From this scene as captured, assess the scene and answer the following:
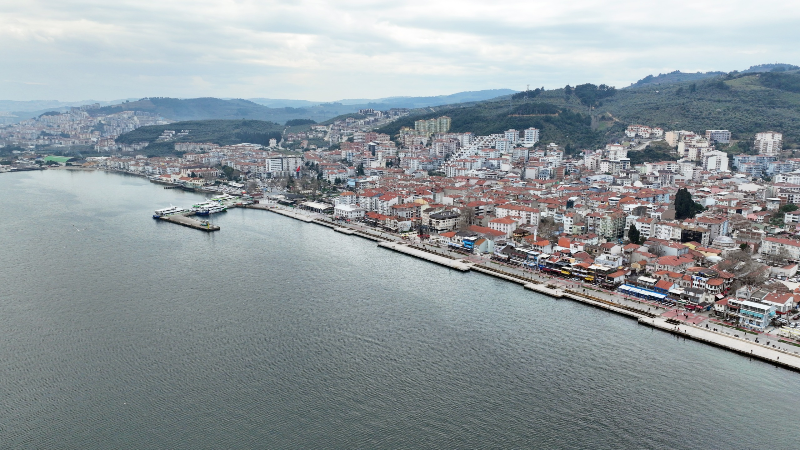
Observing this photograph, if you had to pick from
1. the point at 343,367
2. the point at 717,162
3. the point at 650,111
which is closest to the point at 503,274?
the point at 343,367

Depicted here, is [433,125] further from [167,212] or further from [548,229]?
[548,229]

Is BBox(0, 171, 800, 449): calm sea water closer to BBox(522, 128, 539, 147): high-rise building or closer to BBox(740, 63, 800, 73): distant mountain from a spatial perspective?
BBox(522, 128, 539, 147): high-rise building

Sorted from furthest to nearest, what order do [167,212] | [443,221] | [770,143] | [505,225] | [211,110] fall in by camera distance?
[211,110], [770,143], [167,212], [443,221], [505,225]

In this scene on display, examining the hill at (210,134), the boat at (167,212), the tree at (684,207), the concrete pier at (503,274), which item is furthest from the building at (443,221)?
the hill at (210,134)

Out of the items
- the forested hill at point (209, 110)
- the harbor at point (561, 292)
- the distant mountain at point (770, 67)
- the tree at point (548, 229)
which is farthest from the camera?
the forested hill at point (209, 110)

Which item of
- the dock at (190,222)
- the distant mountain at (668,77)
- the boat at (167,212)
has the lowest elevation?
the dock at (190,222)

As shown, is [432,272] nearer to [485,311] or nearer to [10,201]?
[485,311]

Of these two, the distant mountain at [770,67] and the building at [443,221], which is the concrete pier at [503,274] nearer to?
the building at [443,221]
